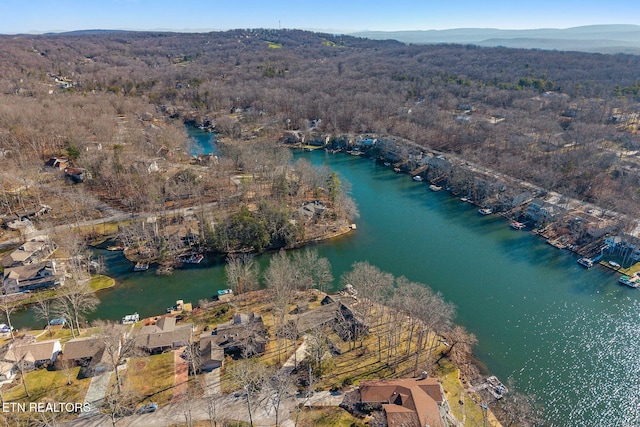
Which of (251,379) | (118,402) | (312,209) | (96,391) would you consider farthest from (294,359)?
(312,209)

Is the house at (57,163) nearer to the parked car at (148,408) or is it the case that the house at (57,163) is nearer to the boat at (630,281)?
the parked car at (148,408)

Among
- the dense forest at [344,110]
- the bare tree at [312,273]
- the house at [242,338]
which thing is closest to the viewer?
the house at [242,338]

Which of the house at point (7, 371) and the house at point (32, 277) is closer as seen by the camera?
the house at point (7, 371)

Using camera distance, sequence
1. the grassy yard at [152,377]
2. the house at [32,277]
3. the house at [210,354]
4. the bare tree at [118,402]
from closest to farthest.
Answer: the bare tree at [118,402] < the grassy yard at [152,377] < the house at [210,354] < the house at [32,277]

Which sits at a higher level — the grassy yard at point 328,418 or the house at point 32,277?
the house at point 32,277

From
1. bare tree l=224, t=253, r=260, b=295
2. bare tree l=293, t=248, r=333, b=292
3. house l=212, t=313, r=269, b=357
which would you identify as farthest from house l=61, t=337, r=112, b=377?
bare tree l=293, t=248, r=333, b=292

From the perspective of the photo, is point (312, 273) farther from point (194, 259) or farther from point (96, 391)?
point (96, 391)

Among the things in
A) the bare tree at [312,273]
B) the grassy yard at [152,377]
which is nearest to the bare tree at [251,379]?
the grassy yard at [152,377]

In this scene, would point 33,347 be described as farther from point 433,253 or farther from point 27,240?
point 433,253
